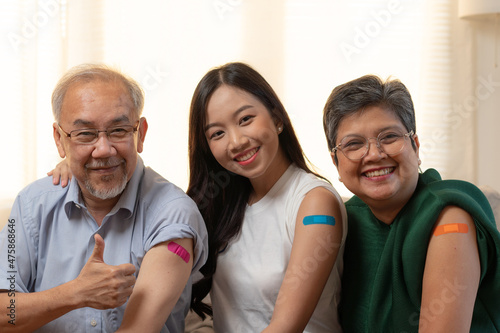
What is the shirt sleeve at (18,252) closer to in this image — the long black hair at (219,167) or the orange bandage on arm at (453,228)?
the long black hair at (219,167)

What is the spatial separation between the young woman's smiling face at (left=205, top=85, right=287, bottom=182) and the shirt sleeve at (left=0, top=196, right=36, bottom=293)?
24.7 inches

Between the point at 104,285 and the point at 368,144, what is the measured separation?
2.69ft

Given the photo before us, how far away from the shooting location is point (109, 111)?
1641 millimetres

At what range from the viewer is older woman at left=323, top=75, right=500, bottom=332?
143 cm

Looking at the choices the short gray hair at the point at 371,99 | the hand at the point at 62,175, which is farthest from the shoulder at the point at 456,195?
the hand at the point at 62,175

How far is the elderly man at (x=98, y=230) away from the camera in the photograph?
153cm

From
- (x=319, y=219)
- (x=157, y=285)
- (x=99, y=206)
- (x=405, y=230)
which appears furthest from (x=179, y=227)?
(x=405, y=230)

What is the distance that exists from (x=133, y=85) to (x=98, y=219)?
0.43m

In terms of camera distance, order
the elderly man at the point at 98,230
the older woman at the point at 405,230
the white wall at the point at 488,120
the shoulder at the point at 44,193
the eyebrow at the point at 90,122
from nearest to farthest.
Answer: the older woman at the point at 405,230 < the elderly man at the point at 98,230 < the eyebrow at the point at 90,122 < the shoulder at the point at 44,193 < the white wall at the point at 488,120

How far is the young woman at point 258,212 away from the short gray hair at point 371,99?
24 centimetres

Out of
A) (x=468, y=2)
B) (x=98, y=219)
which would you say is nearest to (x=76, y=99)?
(x=98, y=219)

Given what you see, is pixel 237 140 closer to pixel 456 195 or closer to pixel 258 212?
pixel 258 212

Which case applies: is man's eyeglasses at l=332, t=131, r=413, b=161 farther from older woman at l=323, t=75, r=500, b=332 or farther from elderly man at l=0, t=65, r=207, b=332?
elderly man at l=0, t=65, r=207, b=332

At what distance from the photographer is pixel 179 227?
1.61 meters
